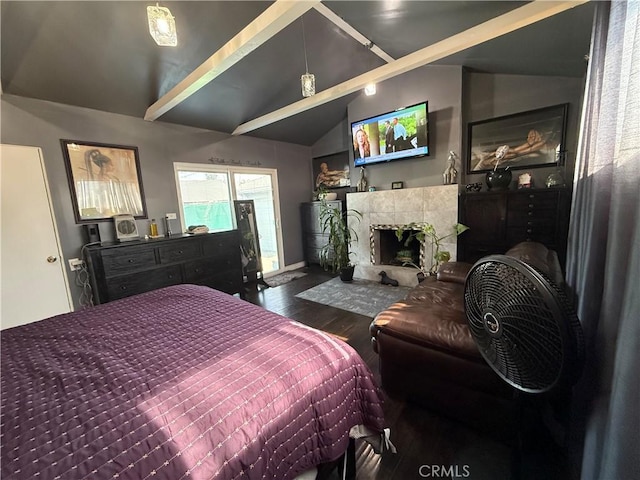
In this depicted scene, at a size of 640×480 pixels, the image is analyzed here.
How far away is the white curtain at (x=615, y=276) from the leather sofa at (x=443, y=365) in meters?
0.34

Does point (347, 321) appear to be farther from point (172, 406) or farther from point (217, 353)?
point (172, 406)

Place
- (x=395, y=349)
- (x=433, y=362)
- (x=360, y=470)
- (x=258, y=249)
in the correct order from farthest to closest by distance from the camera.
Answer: (x=258, y=249)
(x=395, y=349)
(x=433, y=362)
(x=360, y=470)

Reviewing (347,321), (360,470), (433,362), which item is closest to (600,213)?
(433,362)

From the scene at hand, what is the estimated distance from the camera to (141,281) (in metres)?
2.80

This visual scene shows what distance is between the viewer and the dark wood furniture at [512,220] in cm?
278

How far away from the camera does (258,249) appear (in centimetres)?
435

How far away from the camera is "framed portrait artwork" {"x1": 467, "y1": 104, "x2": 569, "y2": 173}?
2.95m

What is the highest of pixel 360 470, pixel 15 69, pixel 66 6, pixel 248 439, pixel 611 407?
pixel 66 6

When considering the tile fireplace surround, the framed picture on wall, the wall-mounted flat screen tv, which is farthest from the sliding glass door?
the wall-mounted flat screen tv

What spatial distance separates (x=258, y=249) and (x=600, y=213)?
13.2 feet

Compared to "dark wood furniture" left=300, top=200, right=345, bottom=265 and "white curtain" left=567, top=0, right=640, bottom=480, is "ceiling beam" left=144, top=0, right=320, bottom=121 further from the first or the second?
"dark wood furniture" left=300, top=200, right=345, bottom=265

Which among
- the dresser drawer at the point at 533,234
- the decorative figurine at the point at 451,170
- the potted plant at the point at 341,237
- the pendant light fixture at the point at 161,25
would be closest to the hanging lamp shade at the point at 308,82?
the pendant light fixture at the point at 161,25

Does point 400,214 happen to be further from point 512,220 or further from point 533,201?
point 533,201

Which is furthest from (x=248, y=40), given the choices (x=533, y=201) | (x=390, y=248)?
(x=390, y=248)
